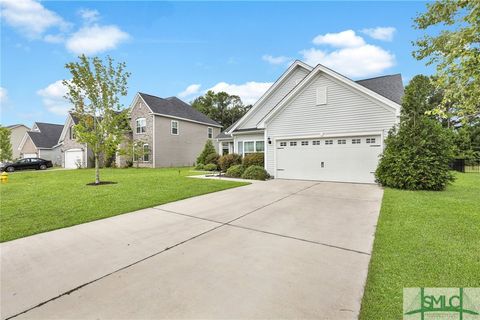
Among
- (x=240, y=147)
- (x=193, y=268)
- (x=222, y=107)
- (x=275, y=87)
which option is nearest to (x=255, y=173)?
(x=240, y=147)

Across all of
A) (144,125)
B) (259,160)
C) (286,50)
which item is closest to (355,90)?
(259,160)

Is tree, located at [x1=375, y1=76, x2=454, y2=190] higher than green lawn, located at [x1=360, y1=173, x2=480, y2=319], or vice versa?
tree, located at [x1=375, y1=76, x2=454, y2=190]

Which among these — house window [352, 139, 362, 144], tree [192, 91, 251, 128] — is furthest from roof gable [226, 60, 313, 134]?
tree [192, 91, 251, 128]

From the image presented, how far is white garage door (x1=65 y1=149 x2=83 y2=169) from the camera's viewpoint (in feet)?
86.1

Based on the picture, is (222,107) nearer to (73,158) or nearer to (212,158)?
(73,158)

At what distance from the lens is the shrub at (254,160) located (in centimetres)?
1432

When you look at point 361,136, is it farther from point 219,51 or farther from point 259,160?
point 219,51

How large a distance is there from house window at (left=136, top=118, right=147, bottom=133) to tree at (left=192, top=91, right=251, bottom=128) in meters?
22.8

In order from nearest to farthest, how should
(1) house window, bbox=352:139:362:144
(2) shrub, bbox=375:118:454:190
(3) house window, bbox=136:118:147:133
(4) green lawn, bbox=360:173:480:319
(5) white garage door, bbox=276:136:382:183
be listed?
(4) green lawn, bbox=360:173:480:319 → (2) shrub, bbox=375:118:454:190 → (5) white garage door, bbox=276:136:382:183 → (1) house window, bbox=352:139:362:144 → (3) house window, bbox=136:118:147:133

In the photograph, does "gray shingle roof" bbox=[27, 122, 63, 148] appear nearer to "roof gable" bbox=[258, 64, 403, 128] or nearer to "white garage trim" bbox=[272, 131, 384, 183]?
"roof gable" bbox=[258, 64, 403, 128]

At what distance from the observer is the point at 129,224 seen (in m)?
5.00

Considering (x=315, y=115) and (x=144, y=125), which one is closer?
(x=315, y=115)

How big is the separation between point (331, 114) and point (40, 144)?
3907 cm

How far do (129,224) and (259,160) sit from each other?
10.1m
